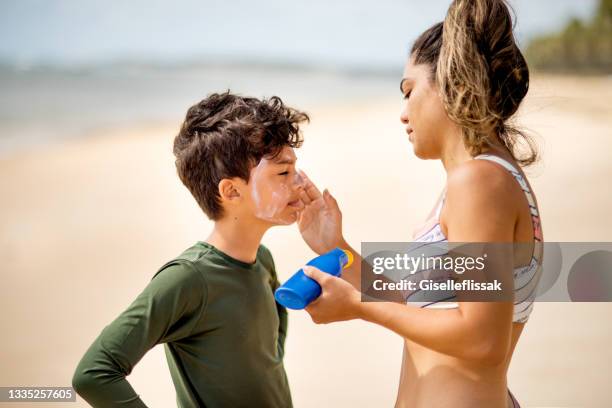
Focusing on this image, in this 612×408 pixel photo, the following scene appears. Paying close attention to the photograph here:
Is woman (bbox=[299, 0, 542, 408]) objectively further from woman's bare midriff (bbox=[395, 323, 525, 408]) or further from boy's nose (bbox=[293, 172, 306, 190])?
boy's nose (bbox=[293, 172, 306, 190])

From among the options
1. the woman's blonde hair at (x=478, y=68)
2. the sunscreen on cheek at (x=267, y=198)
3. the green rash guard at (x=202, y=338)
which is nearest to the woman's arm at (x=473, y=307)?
the woman's blonde hair at (x=478, y=68)

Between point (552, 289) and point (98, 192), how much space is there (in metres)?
8.85

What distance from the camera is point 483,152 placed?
1928 mm

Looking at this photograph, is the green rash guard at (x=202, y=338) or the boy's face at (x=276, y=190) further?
the boy's face at (x=276, y=190)

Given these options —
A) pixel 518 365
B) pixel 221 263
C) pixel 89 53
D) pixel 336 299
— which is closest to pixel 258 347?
pixel 221 263

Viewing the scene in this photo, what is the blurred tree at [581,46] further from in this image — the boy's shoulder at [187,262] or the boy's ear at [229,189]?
the boy's shoulder at [187,262]

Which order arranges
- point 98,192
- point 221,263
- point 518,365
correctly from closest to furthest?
point 221,263 < point 518,365 < point 98,192

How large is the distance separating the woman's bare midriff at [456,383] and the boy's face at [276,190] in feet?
2.29

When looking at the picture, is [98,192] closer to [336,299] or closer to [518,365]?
[518,365]

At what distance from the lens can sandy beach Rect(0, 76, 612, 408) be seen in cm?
488

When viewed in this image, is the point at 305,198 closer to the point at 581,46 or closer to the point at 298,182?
the point at 298,182

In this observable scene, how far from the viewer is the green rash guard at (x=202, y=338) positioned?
6.26 ft

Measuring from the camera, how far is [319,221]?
99.7 inches

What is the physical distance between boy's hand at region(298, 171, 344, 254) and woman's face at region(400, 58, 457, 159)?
50cm
